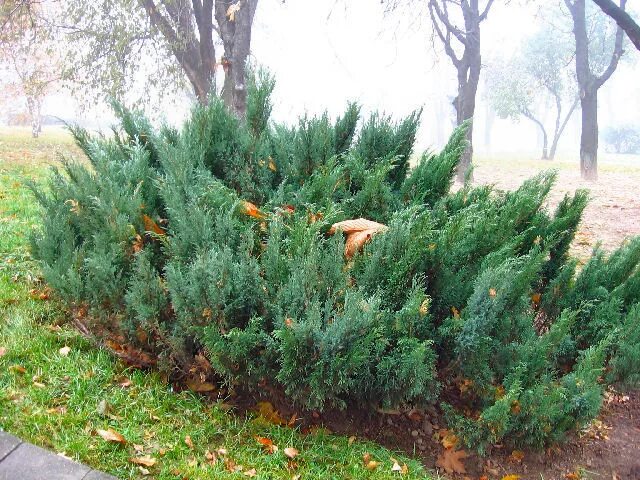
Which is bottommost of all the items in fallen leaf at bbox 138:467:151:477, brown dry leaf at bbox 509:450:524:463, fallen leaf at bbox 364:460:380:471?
brown dry leaf at bbox 509:450:524:463

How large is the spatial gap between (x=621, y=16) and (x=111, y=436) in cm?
879

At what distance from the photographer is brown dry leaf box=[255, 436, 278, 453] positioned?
2.71 metres

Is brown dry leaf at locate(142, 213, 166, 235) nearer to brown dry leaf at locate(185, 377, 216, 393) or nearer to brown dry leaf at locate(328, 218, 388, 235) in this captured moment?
Answer: brown dry leaf at locate(185, 377, 216, 393)

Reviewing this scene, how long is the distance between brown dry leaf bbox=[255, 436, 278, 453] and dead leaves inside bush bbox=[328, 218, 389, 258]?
3.64ft

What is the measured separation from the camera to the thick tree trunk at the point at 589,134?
1498 centimetres

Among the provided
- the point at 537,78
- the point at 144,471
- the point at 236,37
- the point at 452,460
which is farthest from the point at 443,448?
the point at 537,78

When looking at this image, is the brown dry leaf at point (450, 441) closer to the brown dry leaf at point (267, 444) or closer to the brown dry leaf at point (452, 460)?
the brown dry leaf at point (452, 460)

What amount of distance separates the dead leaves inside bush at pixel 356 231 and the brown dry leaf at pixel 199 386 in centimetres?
107

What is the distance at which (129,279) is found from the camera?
10.8 feet

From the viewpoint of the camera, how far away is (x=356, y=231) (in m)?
3.34

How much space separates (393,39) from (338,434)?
1084 cm

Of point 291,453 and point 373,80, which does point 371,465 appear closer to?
point 291,453

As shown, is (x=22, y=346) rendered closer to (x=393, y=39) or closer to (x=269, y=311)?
(x=269, y=311)

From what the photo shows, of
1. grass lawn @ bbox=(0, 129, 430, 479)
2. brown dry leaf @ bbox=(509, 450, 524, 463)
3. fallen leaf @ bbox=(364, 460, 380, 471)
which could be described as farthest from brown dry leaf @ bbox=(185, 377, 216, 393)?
brown dry leaf @ bbox=(509, 450, 524, 463)
